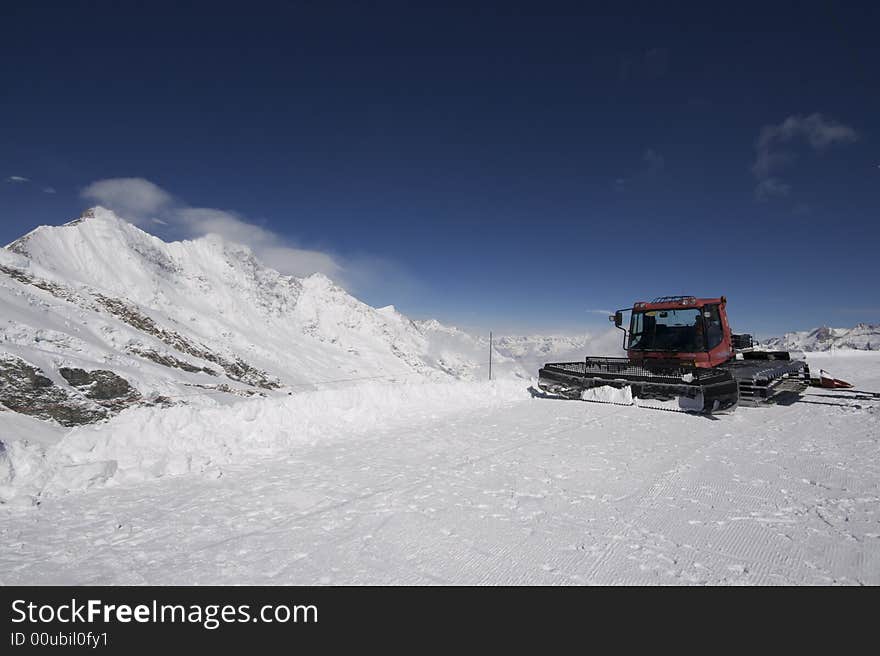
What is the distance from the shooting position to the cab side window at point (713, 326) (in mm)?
11414

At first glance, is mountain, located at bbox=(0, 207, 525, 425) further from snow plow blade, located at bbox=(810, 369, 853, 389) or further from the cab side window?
snow plow blade, located at bbox=(810, 369, 853, 389)

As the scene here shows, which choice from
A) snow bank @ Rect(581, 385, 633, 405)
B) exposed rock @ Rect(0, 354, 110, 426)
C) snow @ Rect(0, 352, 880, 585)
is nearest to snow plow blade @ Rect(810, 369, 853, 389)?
snow @ Rect(0, 352, 880, 585)

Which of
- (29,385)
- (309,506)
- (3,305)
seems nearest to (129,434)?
(309,506)

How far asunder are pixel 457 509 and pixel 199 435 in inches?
181

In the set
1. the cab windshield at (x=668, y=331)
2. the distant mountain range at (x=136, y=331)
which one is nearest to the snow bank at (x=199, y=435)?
the distant mountain range at (x=136, y=331)

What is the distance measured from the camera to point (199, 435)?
6.49 meters

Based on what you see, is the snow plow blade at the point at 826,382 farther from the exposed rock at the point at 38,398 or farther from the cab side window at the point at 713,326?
the exposed rock at the point at 38,398

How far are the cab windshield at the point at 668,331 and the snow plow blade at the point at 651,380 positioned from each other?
0.61 meters

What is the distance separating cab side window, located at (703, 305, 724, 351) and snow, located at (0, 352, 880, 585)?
387 cm

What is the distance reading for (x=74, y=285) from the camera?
5497cm

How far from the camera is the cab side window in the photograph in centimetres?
1141

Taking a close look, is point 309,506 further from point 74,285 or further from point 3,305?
point 74,285
